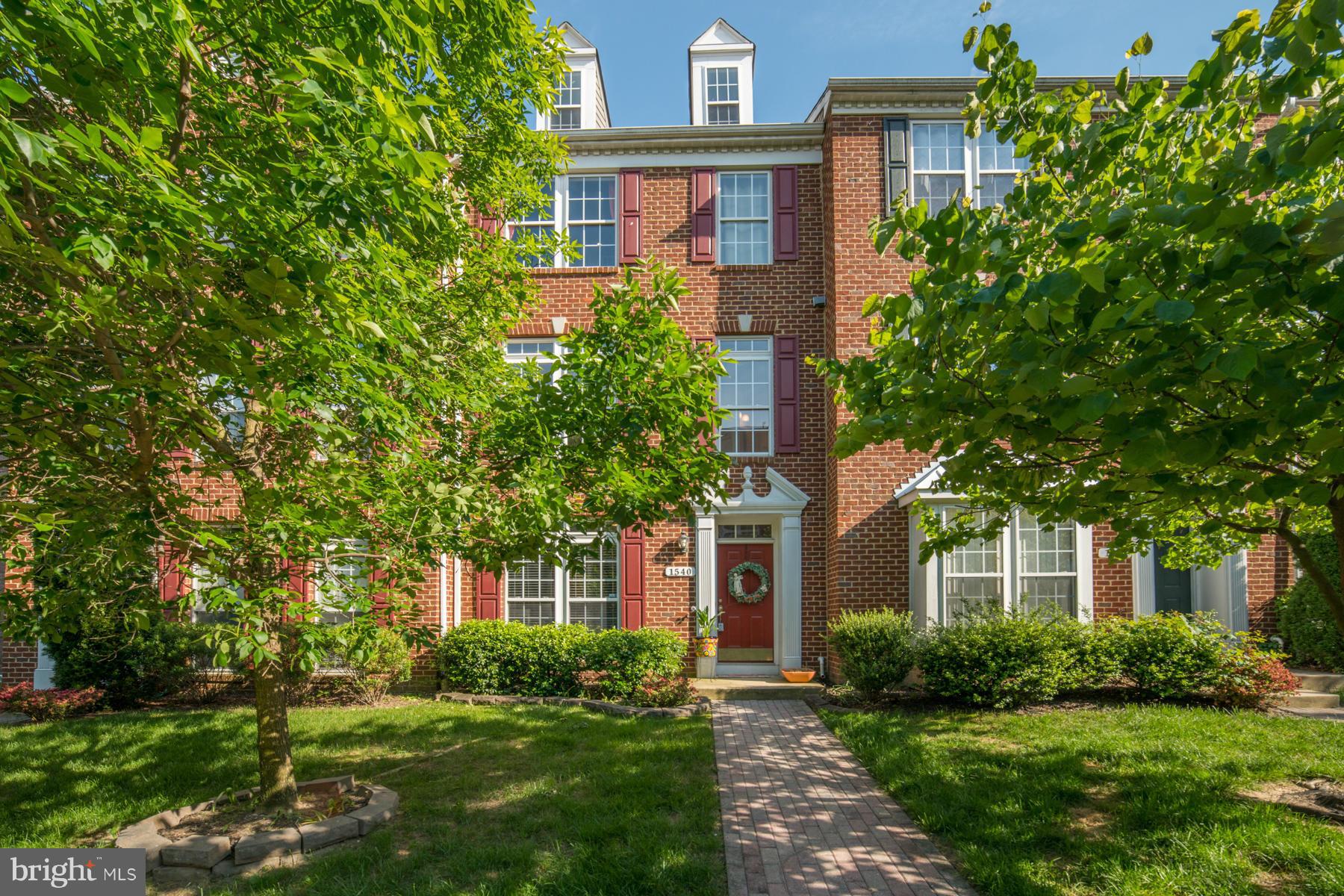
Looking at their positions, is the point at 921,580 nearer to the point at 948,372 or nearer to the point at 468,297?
the point at 468,297

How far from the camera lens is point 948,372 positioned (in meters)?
3.32

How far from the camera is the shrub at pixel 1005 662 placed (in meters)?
9.34

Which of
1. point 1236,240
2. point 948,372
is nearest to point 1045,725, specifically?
point 948,372

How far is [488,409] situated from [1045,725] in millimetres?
7053

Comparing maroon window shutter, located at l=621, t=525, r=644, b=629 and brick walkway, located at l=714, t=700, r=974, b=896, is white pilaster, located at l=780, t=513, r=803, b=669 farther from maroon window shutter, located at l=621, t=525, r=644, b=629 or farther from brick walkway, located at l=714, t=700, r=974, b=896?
brick walkway, located at l=714, t=700, r=974, b=896

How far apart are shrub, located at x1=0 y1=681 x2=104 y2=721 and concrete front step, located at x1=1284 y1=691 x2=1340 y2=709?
52.5ft

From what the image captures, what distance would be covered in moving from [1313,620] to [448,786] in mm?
11572

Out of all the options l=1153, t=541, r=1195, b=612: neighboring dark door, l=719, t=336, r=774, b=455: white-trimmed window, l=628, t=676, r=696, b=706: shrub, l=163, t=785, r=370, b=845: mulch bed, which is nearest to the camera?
l=163, t=785, r=370, b=845: mulch bed

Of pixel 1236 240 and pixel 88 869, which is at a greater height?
pixel 1236 240

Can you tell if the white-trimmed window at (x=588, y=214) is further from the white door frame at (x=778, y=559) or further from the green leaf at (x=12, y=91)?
the green leaf at (x=12, y=91)

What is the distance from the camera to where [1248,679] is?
919 cm

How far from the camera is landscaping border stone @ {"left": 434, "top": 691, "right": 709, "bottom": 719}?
973 centimetres

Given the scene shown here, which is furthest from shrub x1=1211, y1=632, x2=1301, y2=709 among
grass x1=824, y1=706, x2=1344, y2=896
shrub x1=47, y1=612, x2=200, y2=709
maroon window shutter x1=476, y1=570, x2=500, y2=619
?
shrub x1=47, y1=612, x2=200, y2=709

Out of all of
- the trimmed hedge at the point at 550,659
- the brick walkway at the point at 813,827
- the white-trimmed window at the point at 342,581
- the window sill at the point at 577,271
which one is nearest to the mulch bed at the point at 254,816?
the white-trimmed window at the point at 342,581
